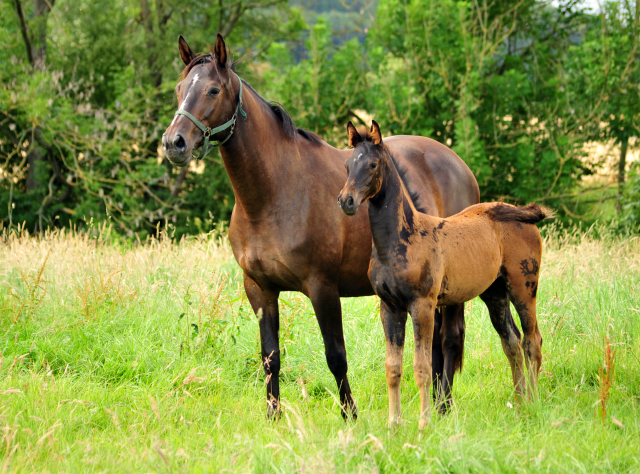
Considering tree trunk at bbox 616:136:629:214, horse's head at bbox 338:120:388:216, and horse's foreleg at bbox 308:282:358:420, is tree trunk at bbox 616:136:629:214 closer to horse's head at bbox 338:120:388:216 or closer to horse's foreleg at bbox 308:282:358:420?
horse's foreleg at bbox 308:282:358:420

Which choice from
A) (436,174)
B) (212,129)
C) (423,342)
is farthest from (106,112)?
(423,342)

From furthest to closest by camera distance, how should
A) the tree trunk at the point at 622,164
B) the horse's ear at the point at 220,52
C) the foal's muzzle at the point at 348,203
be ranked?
the tree trunk at the point at 622,164 → the horse's ear at the point at 220,52 → the foal's muzzle at the point at 348,203

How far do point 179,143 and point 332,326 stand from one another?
62.9 inches

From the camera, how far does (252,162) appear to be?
3.78 metres

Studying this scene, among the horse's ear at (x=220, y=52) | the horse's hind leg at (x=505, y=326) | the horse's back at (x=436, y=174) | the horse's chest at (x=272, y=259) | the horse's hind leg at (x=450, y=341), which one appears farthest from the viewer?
the horse's back at (x=436, y=174)

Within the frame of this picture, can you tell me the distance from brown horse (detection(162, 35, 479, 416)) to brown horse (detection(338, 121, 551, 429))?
21.7 inches

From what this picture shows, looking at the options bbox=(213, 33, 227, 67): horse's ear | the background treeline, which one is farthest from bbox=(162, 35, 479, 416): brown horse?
the background treeline

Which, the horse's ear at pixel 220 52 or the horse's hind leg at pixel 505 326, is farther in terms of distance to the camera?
the horse's hind leg at pixel 505 326

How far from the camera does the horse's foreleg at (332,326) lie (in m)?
3.80

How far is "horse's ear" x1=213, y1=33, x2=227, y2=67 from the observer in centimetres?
349

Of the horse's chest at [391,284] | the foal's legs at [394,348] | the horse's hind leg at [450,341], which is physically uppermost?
the horse's chest at [391,284]

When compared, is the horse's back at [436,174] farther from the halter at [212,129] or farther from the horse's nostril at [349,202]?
the horse's nostril at [349,202]

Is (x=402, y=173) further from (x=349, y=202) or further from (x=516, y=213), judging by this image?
(x=349, y=202)

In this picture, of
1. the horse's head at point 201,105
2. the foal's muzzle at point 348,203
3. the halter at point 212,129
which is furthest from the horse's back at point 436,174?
the foal's muzzle at point 348,203
